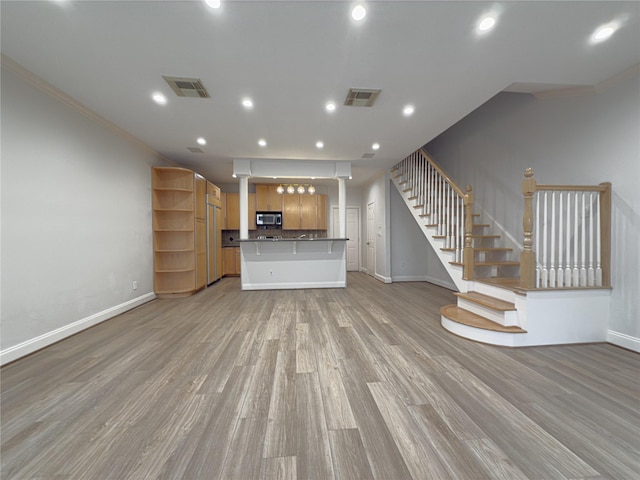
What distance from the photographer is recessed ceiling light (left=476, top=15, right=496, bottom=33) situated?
1850 mm

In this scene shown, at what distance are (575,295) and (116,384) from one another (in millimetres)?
4260

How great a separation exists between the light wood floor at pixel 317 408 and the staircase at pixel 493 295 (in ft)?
0.59

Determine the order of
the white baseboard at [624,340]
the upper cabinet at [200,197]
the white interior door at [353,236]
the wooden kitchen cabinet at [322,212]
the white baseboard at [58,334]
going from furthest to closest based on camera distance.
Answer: the white interior door at [353,236]
the wooden kitchen cabinet at [322,212]
the upper cabinet at [200,197]
the white baseboard at [624,340]
the white baseboard at [58,334]

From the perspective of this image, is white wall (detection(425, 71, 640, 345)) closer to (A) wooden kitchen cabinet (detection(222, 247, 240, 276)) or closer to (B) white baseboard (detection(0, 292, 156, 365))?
(B) white baseboard (detection(0, 292, 156, 365))

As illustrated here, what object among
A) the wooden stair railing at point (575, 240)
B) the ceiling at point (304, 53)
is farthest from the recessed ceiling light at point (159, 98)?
the wooden stair railing at point (575, 240)

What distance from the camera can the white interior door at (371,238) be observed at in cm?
692

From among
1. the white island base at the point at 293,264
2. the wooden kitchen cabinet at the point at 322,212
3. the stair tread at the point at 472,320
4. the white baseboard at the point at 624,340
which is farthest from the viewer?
the wooden kitchen cabinet at the point at 322,212

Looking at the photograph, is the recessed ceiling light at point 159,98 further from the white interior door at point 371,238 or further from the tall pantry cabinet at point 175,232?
the white interior door at point 371,238

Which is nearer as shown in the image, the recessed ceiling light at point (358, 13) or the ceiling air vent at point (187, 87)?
the recessed ceiling light at point (358, 13)

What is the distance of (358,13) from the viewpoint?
1794 mm

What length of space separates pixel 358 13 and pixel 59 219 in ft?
11.6

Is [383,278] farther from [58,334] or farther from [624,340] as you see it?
[58,334]

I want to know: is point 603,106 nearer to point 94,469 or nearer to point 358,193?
point 94,469

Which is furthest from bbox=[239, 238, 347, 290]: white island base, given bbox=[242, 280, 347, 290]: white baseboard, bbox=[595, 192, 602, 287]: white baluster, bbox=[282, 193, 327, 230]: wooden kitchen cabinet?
bbox=[595, 192, 602, 287]: white baluster
